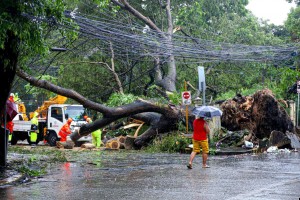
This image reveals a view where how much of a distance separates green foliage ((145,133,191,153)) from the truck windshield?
934cm

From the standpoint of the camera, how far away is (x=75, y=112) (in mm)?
33594

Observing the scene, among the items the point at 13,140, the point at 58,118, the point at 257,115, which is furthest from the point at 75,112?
the point at 257,115

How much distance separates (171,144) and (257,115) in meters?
4.23

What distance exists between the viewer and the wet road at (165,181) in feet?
34.2

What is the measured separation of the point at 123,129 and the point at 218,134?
551cm

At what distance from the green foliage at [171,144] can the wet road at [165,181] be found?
423 centimetres

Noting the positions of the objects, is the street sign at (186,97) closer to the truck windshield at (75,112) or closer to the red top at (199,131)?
the red top at (199,131)

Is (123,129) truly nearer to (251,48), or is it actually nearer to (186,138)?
(186,138)

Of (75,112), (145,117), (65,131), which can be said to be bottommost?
(65,131)

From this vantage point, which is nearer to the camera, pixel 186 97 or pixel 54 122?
pixel 186 97

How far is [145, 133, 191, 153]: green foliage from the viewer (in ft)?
77.0

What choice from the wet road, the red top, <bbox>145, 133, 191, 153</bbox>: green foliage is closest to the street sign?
<bbox>145, 133, 191, 153</bbox>: green foliage

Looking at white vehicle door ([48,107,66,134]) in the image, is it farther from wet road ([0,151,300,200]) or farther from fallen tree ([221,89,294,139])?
wet road ([0,151,300,200])

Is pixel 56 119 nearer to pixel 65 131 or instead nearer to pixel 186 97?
pixel 65 131
